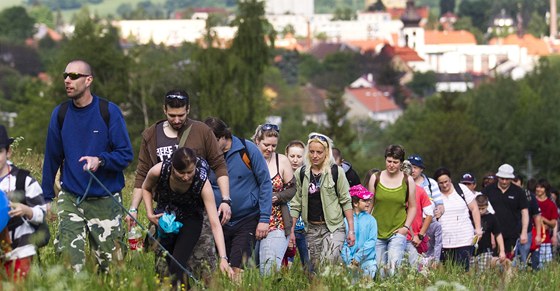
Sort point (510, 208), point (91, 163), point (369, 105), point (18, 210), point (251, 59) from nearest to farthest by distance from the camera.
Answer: point (18, 210)
point (91, 163)
point (510, 208)
point (251, 59)
point (369, 105)

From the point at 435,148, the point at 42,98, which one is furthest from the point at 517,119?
the point at 42,98

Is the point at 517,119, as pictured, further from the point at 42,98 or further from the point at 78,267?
the point at 78,267

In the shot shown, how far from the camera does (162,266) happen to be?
902 cm

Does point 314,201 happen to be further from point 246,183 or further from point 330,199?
point 246,183

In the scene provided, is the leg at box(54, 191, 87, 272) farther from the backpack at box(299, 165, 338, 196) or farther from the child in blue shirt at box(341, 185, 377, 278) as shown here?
the child in blue shirt at box(341, 185, 377, 278)

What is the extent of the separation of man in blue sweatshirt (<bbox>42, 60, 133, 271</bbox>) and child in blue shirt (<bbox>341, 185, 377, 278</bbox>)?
2.72m

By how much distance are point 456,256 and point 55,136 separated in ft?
21.9

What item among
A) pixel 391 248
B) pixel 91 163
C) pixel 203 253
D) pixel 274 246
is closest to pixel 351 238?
pixel 274 246

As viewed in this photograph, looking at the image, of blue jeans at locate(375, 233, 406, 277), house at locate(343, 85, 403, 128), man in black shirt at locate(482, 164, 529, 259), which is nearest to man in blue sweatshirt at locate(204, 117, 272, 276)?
blue jeans at locate(375, 233, 406, 277)

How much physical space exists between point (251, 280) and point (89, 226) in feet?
3.54

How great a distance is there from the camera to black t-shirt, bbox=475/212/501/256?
640 inches

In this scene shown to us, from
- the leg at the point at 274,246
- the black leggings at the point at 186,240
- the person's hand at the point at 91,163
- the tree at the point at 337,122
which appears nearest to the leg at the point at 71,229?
the person's hand at the point at 91,163

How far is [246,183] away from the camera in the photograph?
10.3m

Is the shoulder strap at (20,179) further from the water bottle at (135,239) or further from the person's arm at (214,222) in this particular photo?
the person's arm at (214,222)
